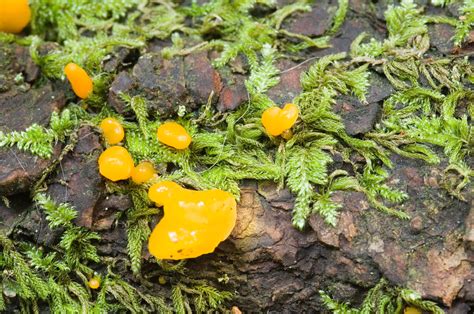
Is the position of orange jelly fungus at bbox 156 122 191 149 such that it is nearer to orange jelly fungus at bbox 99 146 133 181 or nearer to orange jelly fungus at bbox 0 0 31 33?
orange jelly fungus at bbox 99 146 133 181

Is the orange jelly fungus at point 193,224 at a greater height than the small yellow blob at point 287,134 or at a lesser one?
lesser

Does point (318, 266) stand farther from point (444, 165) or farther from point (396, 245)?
point (444, 165)

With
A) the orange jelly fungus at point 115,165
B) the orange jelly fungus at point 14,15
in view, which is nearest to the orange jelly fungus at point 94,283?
the orange jelly fungus at point 115,165

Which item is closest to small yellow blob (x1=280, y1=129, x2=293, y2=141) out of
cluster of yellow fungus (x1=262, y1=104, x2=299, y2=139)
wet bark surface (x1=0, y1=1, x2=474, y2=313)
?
cluster of yellow fungus (x1=262, y1=104, x2=299, y2=139)

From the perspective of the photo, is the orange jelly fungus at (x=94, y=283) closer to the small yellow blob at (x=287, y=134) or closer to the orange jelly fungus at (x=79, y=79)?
the orange jelly fungus at (x=79, y=79)

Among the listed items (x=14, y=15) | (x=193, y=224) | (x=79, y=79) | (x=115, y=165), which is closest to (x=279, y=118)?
(x=193, y=224)

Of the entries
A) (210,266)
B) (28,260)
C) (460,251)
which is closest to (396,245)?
(460,251)
